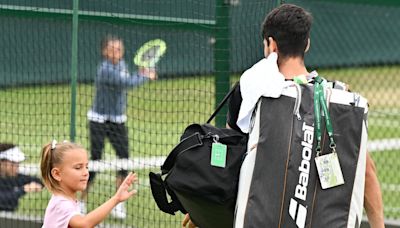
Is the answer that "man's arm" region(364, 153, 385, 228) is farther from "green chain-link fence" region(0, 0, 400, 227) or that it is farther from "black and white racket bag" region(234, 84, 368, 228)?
"green chain-link fence" region(0, 0, 400, 227)

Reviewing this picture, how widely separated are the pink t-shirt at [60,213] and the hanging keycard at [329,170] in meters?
1.30

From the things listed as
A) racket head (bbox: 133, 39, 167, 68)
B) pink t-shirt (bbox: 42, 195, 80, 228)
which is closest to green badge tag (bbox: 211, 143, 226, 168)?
pink t-shirt (bbox: 42, 195, 80, 228)

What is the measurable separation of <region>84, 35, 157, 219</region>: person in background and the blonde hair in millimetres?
3339

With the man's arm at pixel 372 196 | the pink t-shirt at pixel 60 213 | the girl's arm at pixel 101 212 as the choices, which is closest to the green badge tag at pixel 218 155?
the girl's arm at pixel 101 212

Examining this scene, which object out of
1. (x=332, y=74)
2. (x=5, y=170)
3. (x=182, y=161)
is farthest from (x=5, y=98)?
(x=332, y=74)

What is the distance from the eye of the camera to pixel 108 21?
7.66 metres

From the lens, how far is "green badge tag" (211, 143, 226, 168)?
4.72 m

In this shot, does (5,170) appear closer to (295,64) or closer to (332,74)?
(295,64)

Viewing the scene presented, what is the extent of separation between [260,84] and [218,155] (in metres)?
0.37

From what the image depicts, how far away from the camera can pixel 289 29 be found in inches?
185

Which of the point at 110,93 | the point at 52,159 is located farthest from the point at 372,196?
the point at 110,93

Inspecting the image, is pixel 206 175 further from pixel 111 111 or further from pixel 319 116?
pixel 111 111

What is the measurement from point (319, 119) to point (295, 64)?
0.31m

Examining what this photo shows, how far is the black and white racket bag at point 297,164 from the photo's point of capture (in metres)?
4.55
